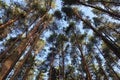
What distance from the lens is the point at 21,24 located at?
20094mm

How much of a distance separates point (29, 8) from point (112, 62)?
34.6 ft

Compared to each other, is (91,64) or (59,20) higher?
(59,20)

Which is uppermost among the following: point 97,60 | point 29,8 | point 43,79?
point 29,8

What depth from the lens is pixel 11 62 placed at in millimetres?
6570

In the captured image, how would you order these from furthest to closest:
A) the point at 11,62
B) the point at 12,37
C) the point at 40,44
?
1. the point at 40,44
2. the point at 12,37
3. the point at 11,62

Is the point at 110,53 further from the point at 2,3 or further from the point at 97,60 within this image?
the point at 2,3

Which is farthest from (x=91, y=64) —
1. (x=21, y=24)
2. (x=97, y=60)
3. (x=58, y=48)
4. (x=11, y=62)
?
(x=11, y=62)

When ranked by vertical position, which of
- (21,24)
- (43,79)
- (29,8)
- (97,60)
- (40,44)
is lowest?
(43,79)

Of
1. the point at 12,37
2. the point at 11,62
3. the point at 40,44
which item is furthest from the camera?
the point at 40,44

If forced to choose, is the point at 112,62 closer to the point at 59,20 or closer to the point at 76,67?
the point at 76,67

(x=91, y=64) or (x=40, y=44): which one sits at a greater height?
(x=40, y=44)

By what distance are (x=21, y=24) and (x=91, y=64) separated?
8.77 meters

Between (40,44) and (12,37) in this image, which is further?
(40,44)

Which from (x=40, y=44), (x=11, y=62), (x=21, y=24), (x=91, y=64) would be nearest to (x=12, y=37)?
(x=21, y=24)
